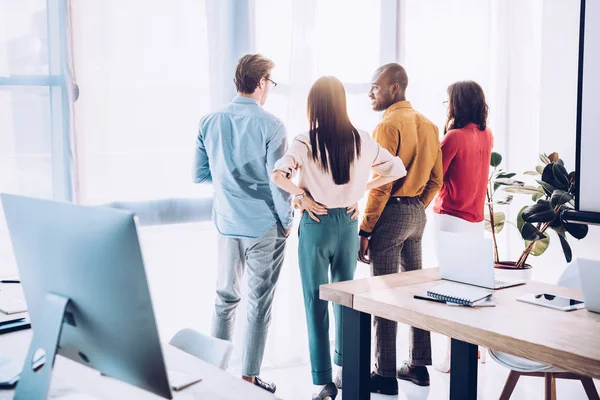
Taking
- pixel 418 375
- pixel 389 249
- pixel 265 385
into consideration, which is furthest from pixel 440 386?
pixel 265 385

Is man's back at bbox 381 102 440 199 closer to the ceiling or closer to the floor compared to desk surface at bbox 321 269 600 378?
closer to the ceiling

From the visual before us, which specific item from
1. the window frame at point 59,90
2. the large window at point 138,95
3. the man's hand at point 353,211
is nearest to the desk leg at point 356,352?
the man's hand at point 353,211

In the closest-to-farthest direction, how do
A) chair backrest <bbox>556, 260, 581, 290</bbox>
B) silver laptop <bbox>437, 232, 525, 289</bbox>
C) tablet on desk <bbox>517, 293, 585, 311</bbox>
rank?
tablet on desk <bbox>517, 293, 585, 311</bbox>
silver laptop <bbox>437, 232, 525, 289</bbox>
chair backrest <bbox>556, 260, 581, 290</bbox>

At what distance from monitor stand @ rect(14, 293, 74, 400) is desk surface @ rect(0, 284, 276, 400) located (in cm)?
18

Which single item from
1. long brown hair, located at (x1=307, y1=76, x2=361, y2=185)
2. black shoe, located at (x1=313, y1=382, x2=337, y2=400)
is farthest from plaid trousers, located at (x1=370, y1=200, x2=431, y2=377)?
long brown hair, located at (x1=307, y1=76, x2=361, y2=185)

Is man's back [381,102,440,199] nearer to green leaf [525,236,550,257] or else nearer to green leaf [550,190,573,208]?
green leaf [550,190,573,208]

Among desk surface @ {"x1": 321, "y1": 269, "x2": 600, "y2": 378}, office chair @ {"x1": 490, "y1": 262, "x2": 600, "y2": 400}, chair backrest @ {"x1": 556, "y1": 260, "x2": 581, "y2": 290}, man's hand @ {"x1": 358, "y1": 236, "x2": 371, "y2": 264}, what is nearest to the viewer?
desk surface @ {"x1": 321, "y1": 269, "x2": 600, "y2": 378}

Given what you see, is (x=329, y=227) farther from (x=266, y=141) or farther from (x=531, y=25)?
(x=531, y=25)

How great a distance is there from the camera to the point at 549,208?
11.1 feet

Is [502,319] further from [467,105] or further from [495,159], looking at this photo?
[495,159]

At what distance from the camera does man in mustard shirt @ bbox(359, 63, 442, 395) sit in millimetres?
2996

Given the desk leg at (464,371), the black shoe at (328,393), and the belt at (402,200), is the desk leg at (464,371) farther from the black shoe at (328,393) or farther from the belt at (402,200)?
the belt at (402,200)

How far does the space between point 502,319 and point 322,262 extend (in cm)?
113

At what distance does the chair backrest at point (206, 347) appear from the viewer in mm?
1609
